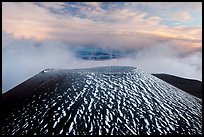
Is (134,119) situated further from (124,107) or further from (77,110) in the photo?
(77,110)

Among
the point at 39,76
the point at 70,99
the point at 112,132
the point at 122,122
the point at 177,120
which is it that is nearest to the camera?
the point at 112,132

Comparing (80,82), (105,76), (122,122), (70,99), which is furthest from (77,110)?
(105,76)

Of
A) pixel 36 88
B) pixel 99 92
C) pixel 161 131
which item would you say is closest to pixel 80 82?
pixel 99 92

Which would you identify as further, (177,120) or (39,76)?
(39,76)

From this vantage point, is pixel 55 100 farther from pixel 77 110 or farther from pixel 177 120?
pixel 177 120

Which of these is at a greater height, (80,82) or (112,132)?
(80,82)

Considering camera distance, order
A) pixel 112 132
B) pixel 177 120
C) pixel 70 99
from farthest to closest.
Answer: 1. pixel 70 99
2. pixel 177 120
3. pixel 112 132
